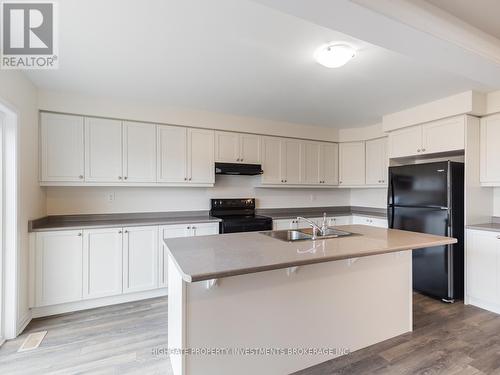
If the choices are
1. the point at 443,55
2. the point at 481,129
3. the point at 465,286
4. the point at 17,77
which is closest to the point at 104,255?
the point at 17,77

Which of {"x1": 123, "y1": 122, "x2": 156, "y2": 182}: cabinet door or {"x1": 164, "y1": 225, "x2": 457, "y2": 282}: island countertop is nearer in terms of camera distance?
{"x1": 164, "y1": 225, "x2": 457, "y2": 282}: island countertop

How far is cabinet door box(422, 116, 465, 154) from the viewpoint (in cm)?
297

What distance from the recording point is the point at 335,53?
1929 mm

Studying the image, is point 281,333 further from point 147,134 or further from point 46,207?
point 46,207

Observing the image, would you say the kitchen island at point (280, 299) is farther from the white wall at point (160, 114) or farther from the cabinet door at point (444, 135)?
the white wall at point (160, 114)

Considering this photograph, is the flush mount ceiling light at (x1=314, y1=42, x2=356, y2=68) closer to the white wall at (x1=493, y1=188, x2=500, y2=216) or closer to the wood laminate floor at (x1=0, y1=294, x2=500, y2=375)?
the wood laminate floor at (x1=0, y1=294, x2=500, y2=375)

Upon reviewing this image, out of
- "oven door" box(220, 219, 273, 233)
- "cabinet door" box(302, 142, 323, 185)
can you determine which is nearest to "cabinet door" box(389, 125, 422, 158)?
"cabinet door" box(302, 142, 323, 185)

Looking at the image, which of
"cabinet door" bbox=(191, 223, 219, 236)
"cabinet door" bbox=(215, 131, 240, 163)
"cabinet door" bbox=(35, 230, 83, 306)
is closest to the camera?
"cabinet door" bbox=(35, 230, 83, 306)

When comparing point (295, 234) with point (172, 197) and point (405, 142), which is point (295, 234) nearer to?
point (172, 197)

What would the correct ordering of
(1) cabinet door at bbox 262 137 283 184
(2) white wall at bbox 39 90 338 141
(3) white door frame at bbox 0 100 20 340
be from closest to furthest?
(3) white door frame at bbox 0 100 20 340, (2) white wall at bbox 39 90 338 141, (1) cabinet door at bbox 262 137 283 184

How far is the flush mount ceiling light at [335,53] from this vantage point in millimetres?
1901

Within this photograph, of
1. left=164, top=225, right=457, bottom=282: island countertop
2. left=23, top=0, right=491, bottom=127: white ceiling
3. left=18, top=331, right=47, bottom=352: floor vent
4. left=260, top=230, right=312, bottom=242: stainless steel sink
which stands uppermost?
left=23, top=0, right=491, bottom=127: white ceiling

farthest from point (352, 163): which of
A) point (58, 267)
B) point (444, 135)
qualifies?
point (58, 267)

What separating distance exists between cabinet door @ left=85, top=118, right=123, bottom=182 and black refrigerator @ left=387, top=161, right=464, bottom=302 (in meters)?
3.63
